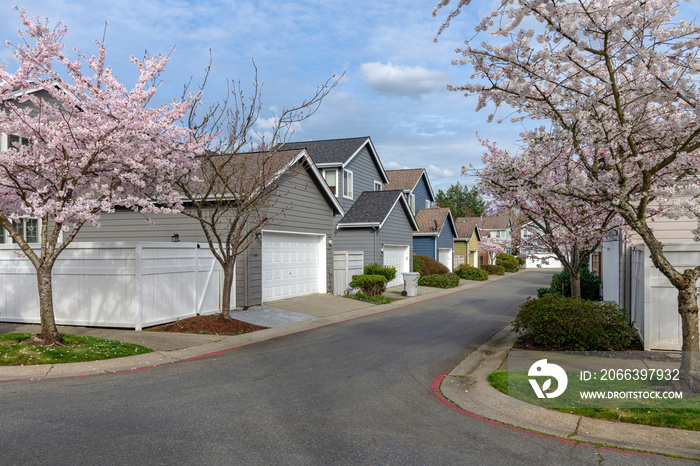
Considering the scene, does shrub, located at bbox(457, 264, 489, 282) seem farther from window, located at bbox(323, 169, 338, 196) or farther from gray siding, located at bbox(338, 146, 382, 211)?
window, located at bbox(323, 169, 338, 196)

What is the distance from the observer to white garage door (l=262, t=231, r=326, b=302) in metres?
18.8

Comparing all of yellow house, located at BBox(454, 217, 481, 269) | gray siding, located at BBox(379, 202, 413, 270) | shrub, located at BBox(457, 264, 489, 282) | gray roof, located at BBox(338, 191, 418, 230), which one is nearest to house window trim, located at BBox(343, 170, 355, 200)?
gray roof, located at BBox(338, 191, 418, 230)

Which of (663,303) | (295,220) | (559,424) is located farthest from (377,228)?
(559,424)

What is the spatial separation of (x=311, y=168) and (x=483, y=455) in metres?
16.4

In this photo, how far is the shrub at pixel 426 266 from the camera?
1417 inches

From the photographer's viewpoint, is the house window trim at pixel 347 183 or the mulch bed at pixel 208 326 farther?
the house window trim at pixel 347 183

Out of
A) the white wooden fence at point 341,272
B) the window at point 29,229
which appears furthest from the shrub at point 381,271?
the window at point 29,229

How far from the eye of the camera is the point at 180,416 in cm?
657

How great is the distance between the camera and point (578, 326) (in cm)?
1031

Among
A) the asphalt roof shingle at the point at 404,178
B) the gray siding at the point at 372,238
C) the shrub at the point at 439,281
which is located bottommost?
the shrub at the point at 439,281

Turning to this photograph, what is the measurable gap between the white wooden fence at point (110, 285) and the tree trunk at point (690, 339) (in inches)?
444

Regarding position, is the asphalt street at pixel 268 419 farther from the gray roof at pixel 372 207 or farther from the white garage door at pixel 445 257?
the white garage door at pixel 445 257

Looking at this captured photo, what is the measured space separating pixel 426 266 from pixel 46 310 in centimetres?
2827

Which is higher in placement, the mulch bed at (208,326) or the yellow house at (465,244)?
the yellow house at (465,244)
